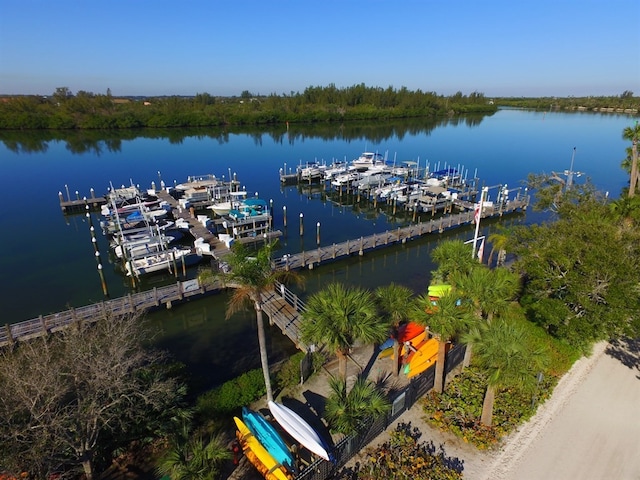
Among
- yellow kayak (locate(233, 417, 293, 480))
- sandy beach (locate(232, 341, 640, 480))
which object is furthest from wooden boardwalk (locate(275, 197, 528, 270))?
sandy beach (locate(232, 341, 640, 480))

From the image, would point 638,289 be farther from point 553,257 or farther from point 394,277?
point 394,277

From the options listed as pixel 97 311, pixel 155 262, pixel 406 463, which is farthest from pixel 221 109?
pixel 406 463

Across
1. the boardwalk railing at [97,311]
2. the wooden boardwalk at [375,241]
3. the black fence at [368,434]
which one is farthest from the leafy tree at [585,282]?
the boardwalk railing at [97,311]

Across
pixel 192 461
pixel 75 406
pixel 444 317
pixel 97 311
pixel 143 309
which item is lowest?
pixel 143 309

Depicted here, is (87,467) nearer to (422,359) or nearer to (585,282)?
(422,359)

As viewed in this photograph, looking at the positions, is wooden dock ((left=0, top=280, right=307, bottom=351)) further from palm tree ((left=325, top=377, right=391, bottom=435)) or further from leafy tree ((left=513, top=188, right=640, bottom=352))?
leafy tree ((left=513, top=188, right=640, bottom=352))

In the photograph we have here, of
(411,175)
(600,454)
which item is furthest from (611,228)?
(411,175)
